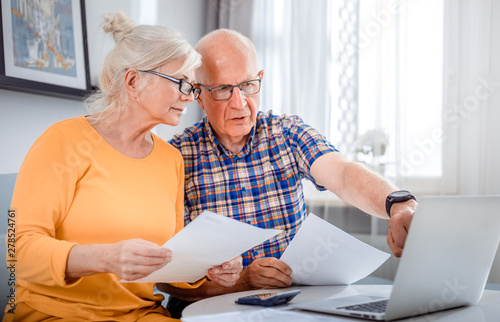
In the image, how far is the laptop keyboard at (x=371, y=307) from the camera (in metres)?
0.78

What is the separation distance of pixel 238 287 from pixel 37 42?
129cm

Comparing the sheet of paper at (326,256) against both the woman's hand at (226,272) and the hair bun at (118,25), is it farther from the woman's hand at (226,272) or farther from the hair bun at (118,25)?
the hair bun at (118,25)

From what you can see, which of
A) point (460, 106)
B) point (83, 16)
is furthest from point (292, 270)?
point (460, 106)

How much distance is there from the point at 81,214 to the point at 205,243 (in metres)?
0.38

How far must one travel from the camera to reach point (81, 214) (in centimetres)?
110

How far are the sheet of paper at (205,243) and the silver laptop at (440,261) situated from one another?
0.16m

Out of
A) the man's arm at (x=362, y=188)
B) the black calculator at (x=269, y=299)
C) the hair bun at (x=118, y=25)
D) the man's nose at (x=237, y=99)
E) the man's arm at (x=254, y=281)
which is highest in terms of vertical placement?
the hair bun at (x=118, y=25)

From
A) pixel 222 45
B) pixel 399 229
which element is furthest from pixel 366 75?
pixel 399 229

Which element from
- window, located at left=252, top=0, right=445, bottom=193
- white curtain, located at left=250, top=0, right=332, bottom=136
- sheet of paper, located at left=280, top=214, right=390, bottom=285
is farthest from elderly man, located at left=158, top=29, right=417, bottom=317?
white curtain, located at left=250, top=0, right=332, bottom=136

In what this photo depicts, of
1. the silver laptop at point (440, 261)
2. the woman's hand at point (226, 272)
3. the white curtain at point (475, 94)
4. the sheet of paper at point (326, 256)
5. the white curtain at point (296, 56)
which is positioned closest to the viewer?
the silver laptop at point (440, 261)

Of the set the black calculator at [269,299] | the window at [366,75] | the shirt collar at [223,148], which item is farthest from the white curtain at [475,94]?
the black calculator at [269,299]

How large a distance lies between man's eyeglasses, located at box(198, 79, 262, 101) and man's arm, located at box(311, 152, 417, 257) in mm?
330

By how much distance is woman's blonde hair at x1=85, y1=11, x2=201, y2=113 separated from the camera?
1.28 m

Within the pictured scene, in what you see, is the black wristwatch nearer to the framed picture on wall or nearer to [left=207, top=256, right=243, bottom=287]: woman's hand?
[left=207, top=256, right=243, bottom=287]: woman's hand
